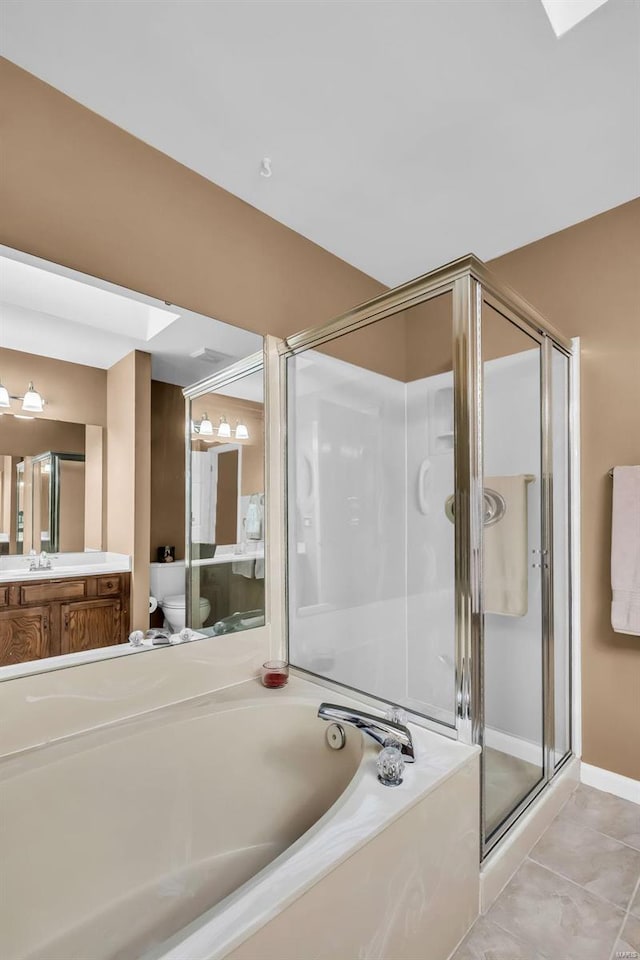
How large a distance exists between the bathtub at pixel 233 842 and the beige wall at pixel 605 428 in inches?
41.0

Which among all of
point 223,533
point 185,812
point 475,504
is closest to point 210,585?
point 223,533

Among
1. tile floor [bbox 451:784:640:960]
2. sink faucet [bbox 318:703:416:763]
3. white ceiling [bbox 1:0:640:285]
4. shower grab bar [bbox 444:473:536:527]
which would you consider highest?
white ceiling [bbox 1:0:640:285]

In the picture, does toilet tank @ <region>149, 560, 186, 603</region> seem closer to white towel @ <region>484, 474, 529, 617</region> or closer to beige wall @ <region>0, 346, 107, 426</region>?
beige wall @ <region>0, 346, 107, 426</region>

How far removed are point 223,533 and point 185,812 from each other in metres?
0.92

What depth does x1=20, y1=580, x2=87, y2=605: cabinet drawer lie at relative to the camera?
4.75ft

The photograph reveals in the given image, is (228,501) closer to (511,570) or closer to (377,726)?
(377,726)

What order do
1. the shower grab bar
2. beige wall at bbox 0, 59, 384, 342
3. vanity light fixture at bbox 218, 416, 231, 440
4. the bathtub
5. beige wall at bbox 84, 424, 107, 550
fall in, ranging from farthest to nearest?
vanity light fixture at bbox 218, 416, 231, 440 → the shower grab bar → beige wall at bbox 84, 424, 107, 550 → beige wall at bbox 0, 59, 384, 342 → the bathtub

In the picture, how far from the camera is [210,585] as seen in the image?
191 cm

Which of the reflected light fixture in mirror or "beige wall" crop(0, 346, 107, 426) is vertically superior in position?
"beige wall" crop(0, 346, 107, 426)

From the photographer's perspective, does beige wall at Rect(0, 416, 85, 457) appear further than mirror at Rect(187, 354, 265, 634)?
No

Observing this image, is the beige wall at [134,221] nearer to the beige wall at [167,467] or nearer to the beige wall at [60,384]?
the beige wall at [60,384]

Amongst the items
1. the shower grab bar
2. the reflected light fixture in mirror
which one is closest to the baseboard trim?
the shower grab bar

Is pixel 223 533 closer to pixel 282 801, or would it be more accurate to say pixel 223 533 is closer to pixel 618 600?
pixel 282 801

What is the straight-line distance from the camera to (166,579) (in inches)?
70.6
